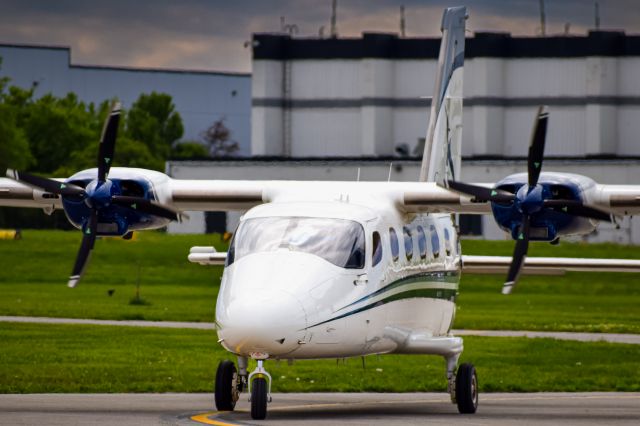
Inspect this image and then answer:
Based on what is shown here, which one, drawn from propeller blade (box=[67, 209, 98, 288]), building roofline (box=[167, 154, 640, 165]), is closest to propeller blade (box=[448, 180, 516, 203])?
propeller blade (box=[67, 209, 98, 288])

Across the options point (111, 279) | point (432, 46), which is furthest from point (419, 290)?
point (432, 46)

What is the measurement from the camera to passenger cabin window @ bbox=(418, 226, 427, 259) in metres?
21.3

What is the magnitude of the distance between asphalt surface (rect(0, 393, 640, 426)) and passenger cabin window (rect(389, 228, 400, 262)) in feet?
7.10

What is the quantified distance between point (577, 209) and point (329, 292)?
4.58m

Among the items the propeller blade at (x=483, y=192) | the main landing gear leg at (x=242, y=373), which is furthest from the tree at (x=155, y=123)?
the main landing gear leg at (x=242, y=373)

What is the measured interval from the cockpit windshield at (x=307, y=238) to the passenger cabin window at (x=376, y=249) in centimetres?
38

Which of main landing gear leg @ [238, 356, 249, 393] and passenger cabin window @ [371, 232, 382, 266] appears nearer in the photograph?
passenger cabin window @ [371, 232, 382, 266]

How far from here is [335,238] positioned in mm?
18234

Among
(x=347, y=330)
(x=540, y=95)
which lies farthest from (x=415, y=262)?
(x=540, y=95)

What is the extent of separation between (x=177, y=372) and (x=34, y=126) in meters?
79.6

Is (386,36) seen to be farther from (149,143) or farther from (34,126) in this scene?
(149,143)

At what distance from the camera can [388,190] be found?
20.6 m

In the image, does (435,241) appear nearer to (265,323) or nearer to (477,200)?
(477,200)

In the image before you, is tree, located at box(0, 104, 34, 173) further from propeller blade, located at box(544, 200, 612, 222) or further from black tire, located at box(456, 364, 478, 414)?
propeller blade, located at box(544, 200, 612, 222)
